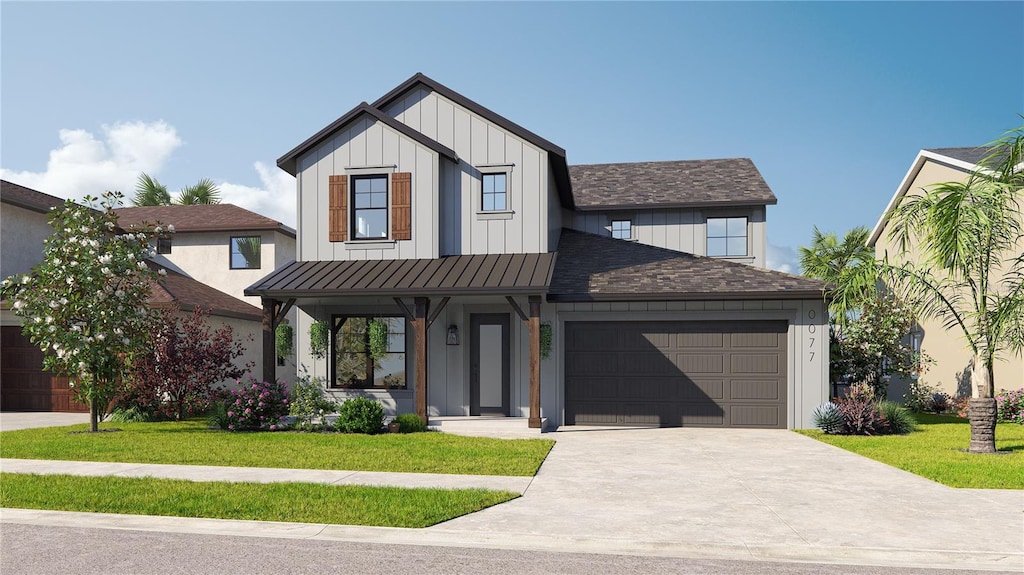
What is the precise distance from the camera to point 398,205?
1680 centimetres

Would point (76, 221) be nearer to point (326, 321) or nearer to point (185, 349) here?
point (185, 349)

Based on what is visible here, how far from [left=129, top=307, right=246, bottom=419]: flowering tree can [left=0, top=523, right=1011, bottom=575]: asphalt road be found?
35.7 ft

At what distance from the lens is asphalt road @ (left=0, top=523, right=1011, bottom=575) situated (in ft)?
18.5

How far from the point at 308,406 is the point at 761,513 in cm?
1012

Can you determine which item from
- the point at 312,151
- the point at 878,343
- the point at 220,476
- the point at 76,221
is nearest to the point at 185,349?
the point at 76,221

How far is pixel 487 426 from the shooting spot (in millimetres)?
14859

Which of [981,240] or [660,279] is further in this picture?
[660,279]

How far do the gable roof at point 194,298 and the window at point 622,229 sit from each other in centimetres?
1179

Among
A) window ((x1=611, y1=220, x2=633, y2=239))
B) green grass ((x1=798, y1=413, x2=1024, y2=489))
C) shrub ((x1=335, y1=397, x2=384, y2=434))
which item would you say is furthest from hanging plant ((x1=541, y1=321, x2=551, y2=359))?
window ((x1=611, y1=220, x2=633, y2=239))

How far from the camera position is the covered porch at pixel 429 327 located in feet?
50.9

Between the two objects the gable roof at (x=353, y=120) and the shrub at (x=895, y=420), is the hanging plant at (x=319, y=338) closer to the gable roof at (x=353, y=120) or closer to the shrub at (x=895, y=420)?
the gable roof at (x=353, y=120)

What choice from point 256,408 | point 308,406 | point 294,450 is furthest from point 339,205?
point 294,450

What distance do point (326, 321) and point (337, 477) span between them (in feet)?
25.8

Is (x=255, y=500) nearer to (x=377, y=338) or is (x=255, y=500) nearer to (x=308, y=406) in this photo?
(x=308, y=406)
